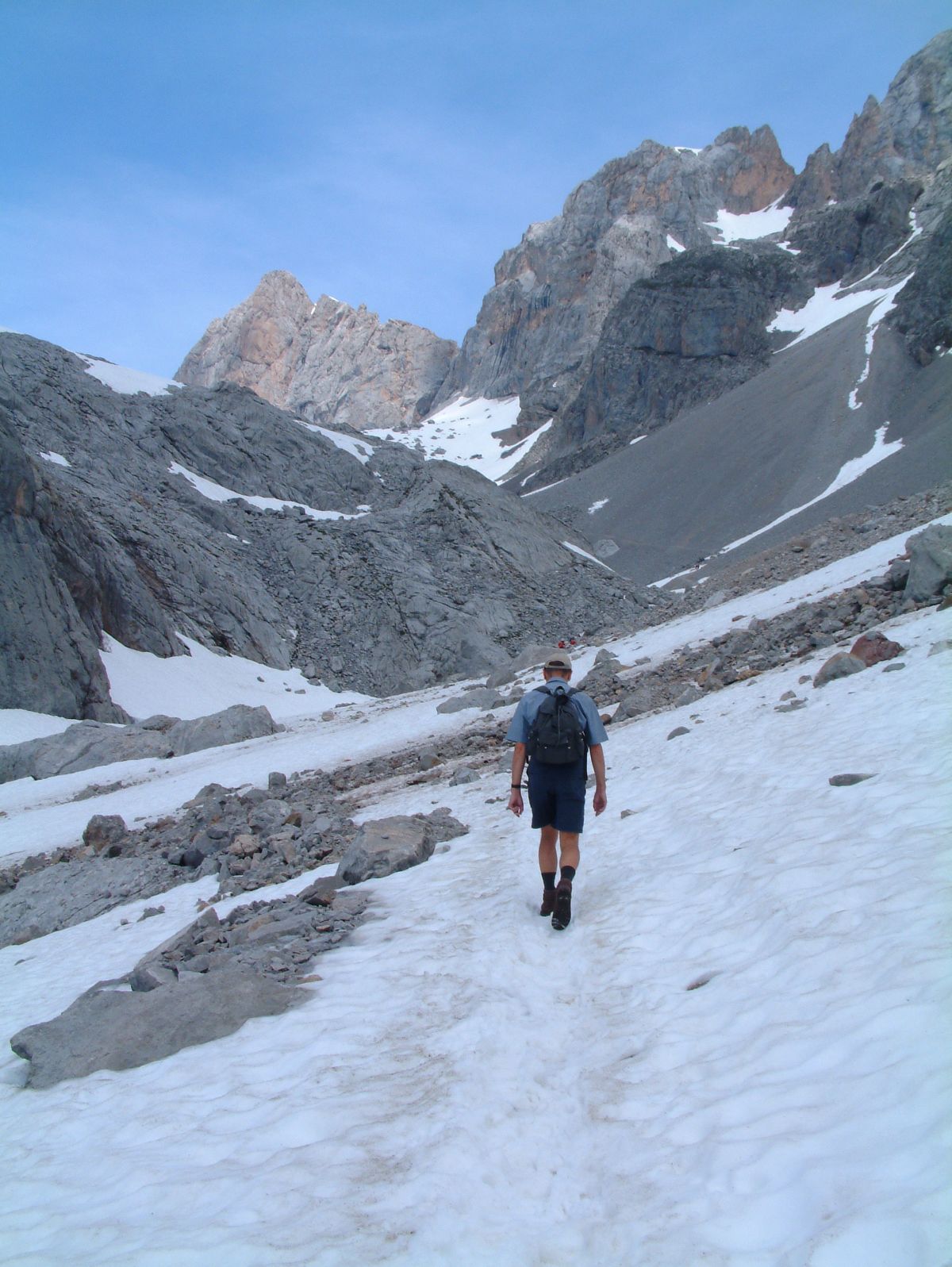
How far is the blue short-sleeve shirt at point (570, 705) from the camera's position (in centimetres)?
625

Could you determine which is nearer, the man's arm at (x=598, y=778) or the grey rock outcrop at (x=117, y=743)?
the man's arm at (x=598, y=778)

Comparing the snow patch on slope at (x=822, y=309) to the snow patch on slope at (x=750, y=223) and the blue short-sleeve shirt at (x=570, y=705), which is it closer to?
the snow patch on slope at (x=750, y=223)

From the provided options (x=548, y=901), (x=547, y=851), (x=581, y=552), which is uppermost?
(x=581, y=552)

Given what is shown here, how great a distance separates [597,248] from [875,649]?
471 feet

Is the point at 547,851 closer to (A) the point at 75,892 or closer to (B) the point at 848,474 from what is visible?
(A) the point at 75,892

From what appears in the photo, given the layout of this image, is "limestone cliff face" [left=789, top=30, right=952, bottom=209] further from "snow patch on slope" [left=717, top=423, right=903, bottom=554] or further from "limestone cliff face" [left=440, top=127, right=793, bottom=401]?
"snow patch on slope" [left=717, top=423, right=903, bottom=554]

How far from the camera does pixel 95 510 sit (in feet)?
113

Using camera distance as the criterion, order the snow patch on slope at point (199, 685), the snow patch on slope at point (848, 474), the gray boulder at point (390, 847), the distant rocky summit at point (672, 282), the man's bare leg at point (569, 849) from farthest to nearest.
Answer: the distant rocky summit at point (672, 282) < the snow patch on slope at point (848, 474) < the snow patch on slope at point (199, 685) < the gray boulder at point (390, 847) < the man's bare leg at point (569, 849)

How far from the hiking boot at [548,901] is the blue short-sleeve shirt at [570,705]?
1.15 metres

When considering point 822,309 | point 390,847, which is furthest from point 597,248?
point 390,847

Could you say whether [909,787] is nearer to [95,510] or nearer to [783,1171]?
[783,1171]

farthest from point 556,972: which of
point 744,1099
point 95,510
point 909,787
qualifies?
point 95,510

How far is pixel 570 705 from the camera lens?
20.3 ft

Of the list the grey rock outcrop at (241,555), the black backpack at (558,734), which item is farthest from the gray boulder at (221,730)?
the black backpack at (558,734)
